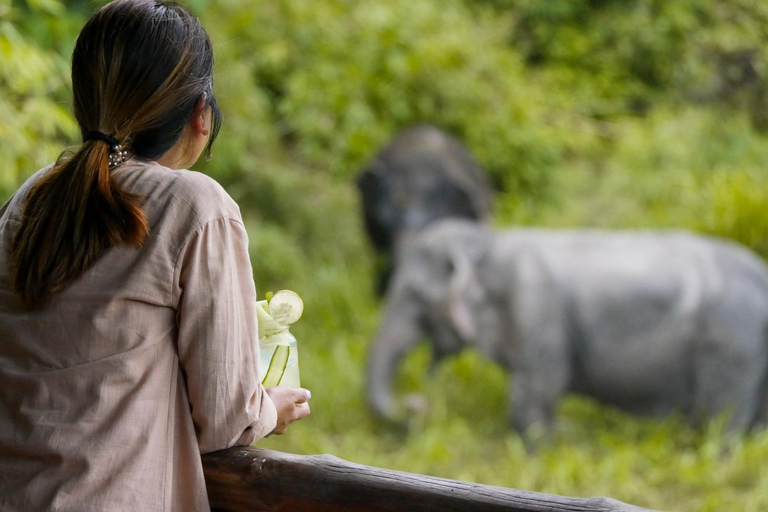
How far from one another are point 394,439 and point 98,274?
3740 mm

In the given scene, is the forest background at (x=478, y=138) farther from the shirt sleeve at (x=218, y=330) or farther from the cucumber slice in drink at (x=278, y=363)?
the shirt sleeve at (x=218, y=330)

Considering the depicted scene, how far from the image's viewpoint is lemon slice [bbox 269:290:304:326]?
51.1 inches

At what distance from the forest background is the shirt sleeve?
10.8ft

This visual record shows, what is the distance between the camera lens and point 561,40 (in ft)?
28.6

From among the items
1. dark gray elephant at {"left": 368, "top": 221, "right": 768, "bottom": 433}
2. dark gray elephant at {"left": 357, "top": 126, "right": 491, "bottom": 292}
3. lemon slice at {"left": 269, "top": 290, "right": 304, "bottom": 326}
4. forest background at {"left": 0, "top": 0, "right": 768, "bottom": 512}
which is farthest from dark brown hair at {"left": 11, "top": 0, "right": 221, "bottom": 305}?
dark gray elephant at {"left": 357, "top": 126, "right": 491, "bottom": 292}

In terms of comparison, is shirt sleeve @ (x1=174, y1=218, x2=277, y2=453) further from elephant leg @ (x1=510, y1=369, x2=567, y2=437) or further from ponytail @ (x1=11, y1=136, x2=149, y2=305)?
elephant leg @ (x1=510, y1=369, x2=567, y2=437)

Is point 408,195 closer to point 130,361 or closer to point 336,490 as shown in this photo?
point 336,490

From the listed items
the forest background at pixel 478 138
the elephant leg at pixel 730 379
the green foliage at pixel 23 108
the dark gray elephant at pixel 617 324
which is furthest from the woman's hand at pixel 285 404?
the elephant leg at pixel 730 379

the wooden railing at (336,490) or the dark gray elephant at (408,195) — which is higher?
the wooden railing at (336,490)

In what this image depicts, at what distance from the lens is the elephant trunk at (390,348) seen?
462 centimetres

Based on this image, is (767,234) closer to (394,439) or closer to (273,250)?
(394,439)

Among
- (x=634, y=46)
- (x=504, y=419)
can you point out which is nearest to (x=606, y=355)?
(x=504, y=419)

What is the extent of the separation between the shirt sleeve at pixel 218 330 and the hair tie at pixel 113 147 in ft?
0.50

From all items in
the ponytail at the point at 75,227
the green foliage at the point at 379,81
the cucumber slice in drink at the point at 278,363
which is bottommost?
the green foliage at the point at 379,81
